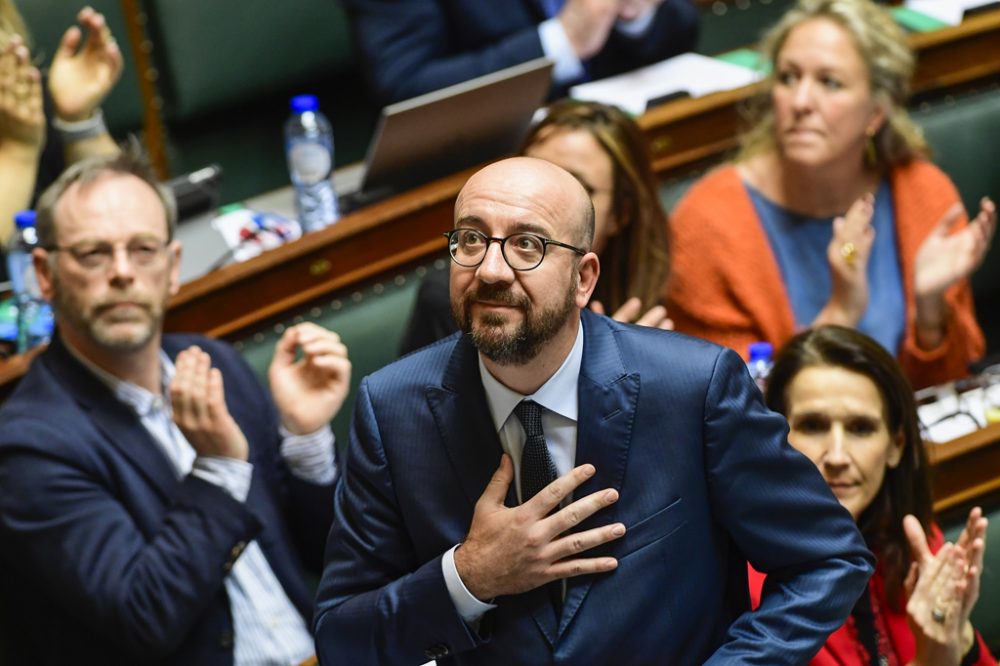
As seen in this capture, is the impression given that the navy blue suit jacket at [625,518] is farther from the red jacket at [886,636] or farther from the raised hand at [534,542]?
the red jacket at [886,636]

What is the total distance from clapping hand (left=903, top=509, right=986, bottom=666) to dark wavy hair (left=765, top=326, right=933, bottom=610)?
0.16ft

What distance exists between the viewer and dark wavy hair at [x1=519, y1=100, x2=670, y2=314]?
5.12ft

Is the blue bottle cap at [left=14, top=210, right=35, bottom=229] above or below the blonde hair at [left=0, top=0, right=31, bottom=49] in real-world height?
below

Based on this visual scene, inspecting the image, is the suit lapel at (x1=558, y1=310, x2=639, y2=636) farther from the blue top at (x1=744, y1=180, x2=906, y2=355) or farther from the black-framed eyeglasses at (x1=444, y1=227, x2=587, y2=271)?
the blue top at (x1=744, y1=180, x2=906, y2=355)

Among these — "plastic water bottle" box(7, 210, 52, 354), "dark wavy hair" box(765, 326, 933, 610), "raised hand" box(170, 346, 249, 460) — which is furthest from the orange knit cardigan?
"plastic water bottle" box(7, 210, 52, 354)

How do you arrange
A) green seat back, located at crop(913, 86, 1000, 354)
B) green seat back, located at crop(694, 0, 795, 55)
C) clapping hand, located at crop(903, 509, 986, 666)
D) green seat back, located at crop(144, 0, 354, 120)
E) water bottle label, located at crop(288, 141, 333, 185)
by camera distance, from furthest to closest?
green seat back, located at crop(694, 0, 795, 55) < green seat back, located at crop(144, 0, 354, 120) < green seat back, located at crop(913, 86, 1000, 354) < water bottle label, located at crop(288, 141, 333, 185) < clapping hand, located at crop(903, 509, 986, 666)

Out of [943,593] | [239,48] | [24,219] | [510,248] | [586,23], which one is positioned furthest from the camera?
[239,48]

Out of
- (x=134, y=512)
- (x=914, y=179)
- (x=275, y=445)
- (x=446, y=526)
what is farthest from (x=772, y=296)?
(x=446, y=526)

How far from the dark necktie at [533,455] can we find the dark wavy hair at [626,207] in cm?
64

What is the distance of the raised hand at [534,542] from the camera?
898 millimetres

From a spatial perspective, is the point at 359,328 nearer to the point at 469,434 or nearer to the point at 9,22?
the point at 9,22

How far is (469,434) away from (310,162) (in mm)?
995

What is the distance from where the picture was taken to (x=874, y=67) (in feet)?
5.90

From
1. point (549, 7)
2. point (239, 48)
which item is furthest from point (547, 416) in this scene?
point (239, 48)
